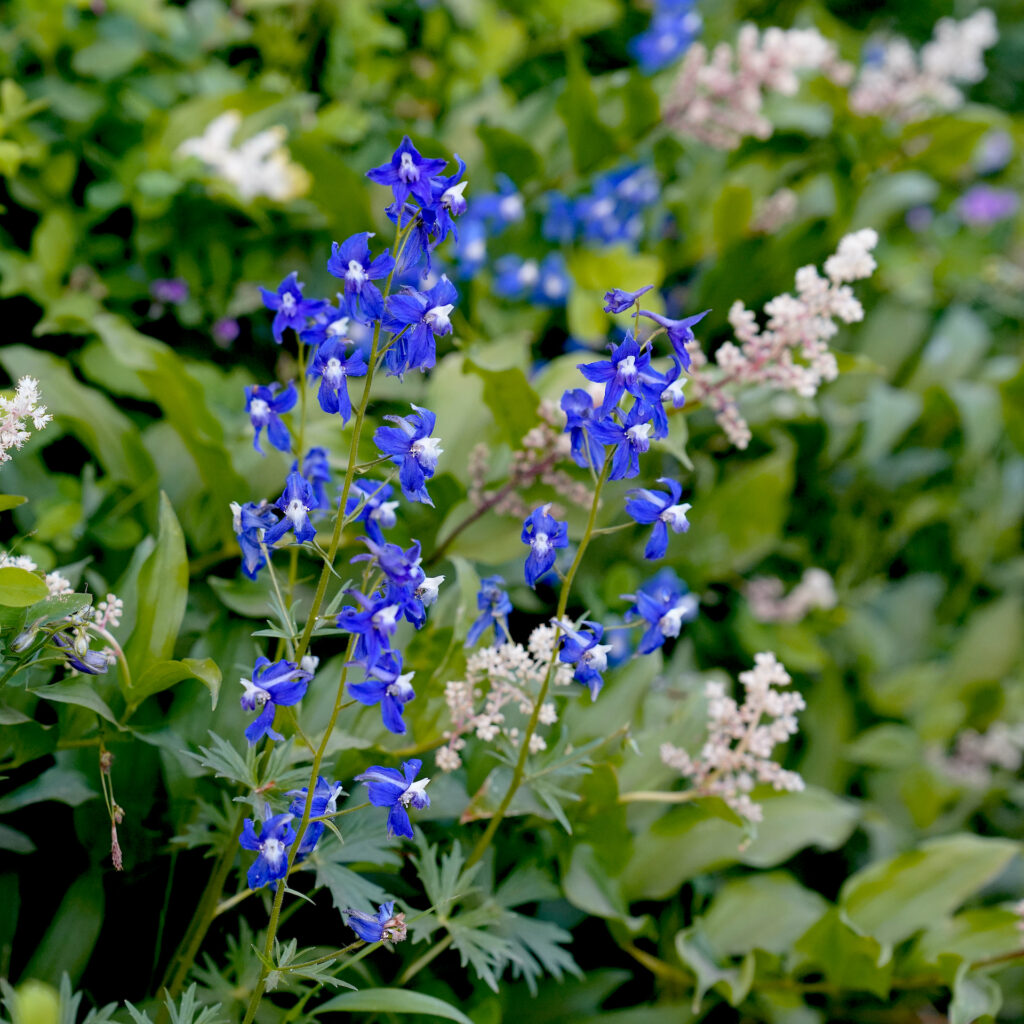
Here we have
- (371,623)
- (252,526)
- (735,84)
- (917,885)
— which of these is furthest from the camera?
(735,84)

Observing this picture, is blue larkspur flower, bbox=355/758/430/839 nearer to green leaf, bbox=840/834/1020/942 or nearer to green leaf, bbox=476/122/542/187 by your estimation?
green leaf, bbox=840/834/1020/942

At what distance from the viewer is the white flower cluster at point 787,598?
1873mm

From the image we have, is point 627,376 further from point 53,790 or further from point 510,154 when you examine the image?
point 510,154

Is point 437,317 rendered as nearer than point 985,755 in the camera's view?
Yes

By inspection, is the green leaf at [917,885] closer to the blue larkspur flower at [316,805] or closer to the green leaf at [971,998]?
the green leaf at [971,998]

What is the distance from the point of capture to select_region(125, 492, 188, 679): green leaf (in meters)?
1.12

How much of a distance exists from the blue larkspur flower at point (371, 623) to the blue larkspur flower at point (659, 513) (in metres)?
0.28

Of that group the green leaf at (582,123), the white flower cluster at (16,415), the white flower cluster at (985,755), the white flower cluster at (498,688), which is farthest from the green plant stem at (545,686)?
the white flower cluster at (985,755)

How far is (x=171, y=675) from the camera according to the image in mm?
1037

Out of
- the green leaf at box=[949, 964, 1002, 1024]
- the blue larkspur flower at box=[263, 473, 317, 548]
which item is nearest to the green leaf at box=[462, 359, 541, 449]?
the blue larkspur flower at box=[263, 473, 317, 548]

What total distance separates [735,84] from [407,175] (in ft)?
4.23

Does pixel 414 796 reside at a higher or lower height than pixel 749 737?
higher

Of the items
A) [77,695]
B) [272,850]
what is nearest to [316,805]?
[272,850]

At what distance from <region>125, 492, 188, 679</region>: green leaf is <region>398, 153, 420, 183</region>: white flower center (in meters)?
0.51
